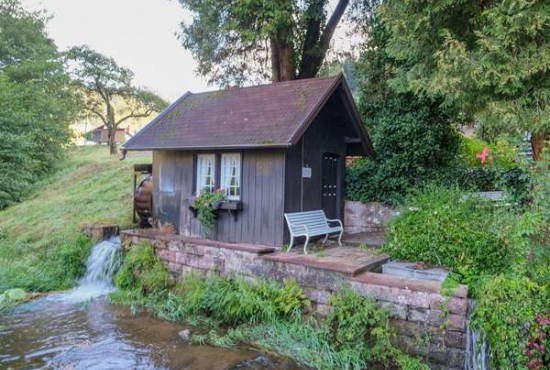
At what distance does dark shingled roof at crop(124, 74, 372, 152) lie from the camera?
7.03 meters

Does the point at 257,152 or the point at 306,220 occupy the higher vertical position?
the point at 257,152

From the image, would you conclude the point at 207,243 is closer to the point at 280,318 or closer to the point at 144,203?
the point at 280,318

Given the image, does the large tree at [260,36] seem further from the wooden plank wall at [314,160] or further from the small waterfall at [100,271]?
the small waterfall at [100,271]

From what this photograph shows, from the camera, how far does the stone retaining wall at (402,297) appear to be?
4.48 metres

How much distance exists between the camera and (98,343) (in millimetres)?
5457

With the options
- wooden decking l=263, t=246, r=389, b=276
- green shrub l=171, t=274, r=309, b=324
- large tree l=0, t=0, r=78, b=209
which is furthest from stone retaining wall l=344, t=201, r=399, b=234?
large tree l=0, t=0, r=78, b=209

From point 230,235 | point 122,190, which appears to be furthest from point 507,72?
point 122,190

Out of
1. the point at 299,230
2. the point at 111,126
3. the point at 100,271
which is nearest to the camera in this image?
the point at 299,230

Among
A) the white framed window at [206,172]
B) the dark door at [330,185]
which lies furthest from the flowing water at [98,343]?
the dark door at [330,185]

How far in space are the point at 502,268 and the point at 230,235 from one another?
4.81 metres

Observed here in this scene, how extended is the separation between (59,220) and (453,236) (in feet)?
36.2

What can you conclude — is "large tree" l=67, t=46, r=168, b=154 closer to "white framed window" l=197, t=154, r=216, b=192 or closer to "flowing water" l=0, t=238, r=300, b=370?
"white framed window" l=197, t=154, r=216, b=192

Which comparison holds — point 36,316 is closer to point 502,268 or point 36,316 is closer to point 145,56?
point 502,268

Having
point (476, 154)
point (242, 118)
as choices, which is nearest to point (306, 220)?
point (242, 118)
